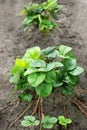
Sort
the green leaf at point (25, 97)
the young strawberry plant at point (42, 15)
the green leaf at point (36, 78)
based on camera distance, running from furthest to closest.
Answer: the young strawberry plant at point (42, 15) < the green leaf at point (25, 97) < the green leaf at point (36, 78)

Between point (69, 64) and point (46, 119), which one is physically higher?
point (69, 64)

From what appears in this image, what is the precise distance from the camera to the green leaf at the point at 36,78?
180 centimetres

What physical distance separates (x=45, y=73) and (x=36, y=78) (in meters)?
0.06

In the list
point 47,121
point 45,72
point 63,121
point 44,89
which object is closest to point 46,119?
point 47,121

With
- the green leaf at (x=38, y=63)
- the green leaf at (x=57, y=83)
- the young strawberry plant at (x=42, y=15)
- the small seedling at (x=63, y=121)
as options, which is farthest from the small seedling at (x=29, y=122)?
the young strawberry plant at (x=42, y=15)

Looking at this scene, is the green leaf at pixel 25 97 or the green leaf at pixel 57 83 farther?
the green leaf at pixel 25 97

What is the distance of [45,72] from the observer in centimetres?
183

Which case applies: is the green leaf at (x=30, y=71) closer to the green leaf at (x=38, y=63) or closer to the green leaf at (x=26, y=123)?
the green leaf at (x=38, y=63)

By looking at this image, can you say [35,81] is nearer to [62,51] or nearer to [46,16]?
[62,51]

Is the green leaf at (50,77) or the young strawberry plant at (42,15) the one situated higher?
the young strawberry plant at (42,15)

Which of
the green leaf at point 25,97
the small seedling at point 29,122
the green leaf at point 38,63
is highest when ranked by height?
the green leaf at point 38,63

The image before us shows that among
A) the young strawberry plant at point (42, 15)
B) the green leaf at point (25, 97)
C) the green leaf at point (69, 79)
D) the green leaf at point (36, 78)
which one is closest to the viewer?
the green leaf at point (36, 78)

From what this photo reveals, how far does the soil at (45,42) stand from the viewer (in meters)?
2.14

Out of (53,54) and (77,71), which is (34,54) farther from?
(77,71)
